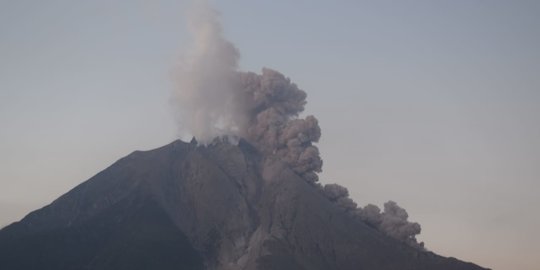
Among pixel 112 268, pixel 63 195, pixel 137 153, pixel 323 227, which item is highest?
pixel 137 153

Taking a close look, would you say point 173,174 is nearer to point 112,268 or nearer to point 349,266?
point 112,268

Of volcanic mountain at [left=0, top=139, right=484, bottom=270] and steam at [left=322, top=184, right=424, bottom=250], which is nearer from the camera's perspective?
volcanic mountain at [left=0, top=139, right=484, bottom=270]

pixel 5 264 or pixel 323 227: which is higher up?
pixel 323 227

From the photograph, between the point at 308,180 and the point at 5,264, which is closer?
the point at 5,264

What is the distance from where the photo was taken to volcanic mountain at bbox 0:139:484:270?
101750 millimetres

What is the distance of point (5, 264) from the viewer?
100312 millimetres

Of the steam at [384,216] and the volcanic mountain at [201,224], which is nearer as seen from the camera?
the volcanic mountain at [201,224]

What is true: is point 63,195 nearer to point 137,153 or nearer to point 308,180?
point 137,153

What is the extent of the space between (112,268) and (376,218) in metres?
45.8

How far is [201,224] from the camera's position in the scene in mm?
115312

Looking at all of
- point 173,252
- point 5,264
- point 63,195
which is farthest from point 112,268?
point 63,195

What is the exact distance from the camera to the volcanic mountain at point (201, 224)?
102 metres

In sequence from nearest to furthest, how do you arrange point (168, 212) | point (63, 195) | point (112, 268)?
1. point (112, 268)
2. point (168, 212)
3. point (63, 195)

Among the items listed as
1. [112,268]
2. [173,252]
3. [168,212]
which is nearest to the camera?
[112,268]
